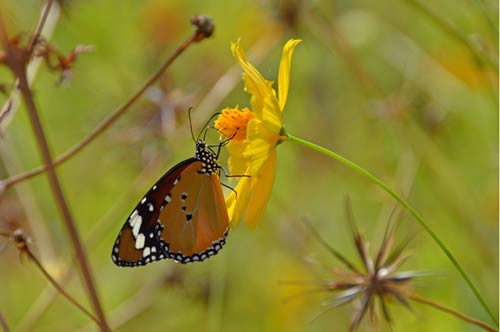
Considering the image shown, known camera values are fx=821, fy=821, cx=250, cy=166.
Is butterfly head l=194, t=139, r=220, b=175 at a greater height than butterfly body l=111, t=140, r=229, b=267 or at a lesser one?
greater

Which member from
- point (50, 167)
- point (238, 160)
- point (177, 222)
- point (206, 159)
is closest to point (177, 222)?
point (177, 222)

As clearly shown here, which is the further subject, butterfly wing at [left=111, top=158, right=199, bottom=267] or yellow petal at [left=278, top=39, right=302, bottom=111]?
butterfly wing at [left=111, top=158, right=199, bottom=267]

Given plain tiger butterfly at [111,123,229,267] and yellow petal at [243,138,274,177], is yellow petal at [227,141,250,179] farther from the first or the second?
plain tiger butterfly at [111,123,229,267]

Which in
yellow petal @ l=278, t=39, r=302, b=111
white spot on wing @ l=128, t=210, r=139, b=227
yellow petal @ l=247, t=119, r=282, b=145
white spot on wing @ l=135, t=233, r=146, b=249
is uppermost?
yellow petal @ l=278, t=39, r=302, b=111

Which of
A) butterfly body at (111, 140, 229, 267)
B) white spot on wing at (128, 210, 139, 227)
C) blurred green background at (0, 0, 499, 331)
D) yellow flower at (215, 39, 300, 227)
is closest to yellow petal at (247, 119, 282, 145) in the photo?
yellow flower at (215, 39, 300, 227)

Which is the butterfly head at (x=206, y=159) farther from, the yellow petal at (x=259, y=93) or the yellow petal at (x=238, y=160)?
the yellow petal at (x=259, y=93)

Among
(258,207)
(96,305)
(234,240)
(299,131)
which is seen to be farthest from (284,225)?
(96,305)

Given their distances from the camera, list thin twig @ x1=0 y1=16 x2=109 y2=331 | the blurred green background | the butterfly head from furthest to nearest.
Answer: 1. the blurred green background
2. the butterfly head
3. thin twig @ x1=0 y1=16 x2=109 y2=331
